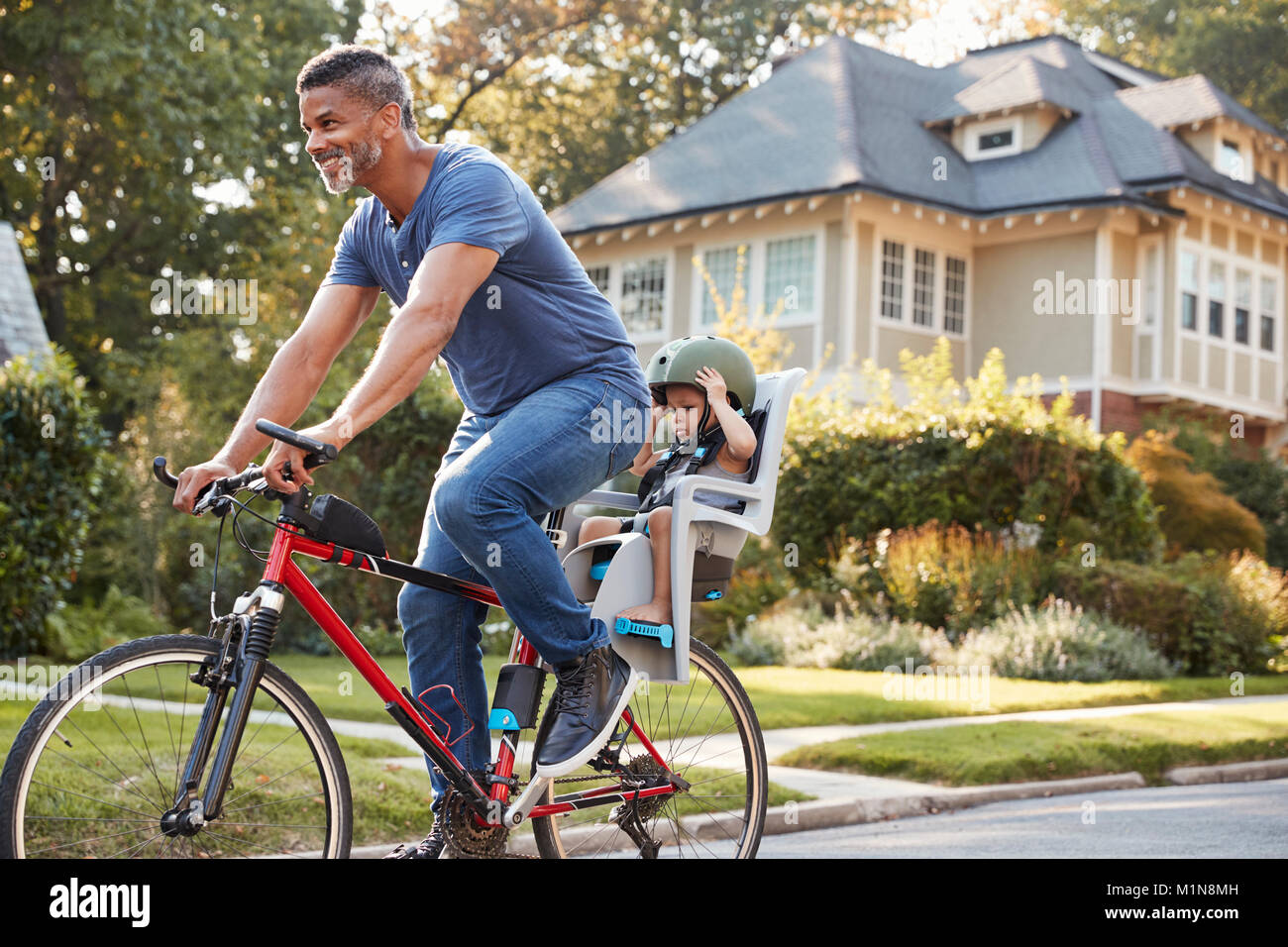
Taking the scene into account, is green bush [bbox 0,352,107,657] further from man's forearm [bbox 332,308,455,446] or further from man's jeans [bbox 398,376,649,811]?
man's forearm [bbox 332,308,455,446]

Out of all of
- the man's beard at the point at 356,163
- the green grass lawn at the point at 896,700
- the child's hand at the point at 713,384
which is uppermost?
the man's beard at the point at 356,163

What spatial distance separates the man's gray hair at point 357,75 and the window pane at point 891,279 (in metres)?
23.5

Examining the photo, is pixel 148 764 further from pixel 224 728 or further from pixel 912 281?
pixel 912 281

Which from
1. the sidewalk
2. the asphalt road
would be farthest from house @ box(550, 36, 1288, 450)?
the asphalt road

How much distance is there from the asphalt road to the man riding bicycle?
2.24 metres

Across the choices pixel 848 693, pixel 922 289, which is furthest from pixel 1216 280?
pixel 848 693

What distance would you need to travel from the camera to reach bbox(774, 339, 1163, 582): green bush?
52.5 feet

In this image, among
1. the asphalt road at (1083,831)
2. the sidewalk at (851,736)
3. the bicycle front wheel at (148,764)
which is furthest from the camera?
the sidewalk at (851,736)

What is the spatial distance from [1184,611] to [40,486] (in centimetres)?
1101

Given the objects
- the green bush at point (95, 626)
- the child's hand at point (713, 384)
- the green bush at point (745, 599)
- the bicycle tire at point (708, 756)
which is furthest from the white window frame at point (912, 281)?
the bicycle tire at point (708, 756)

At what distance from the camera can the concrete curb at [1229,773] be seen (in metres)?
9.15

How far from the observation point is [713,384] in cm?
481

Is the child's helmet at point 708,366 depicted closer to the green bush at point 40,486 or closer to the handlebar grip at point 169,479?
the handlebar grip at point 169,479
